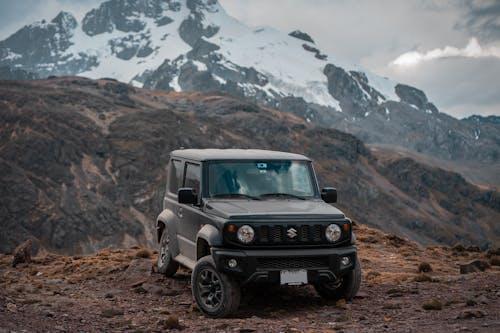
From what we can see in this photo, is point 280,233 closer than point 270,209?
Yes

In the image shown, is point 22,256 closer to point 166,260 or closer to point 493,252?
point 166,260

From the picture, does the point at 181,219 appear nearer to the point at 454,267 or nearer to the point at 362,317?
the point at 362,317

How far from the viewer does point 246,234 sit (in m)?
9.83

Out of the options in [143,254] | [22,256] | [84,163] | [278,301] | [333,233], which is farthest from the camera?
[84,163]

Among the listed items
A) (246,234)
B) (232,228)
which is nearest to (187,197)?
(232,228)

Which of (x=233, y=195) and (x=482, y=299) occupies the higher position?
(x=233, y=195)

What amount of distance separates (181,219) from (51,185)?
4216 inches

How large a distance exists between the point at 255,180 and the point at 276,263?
1.84 m

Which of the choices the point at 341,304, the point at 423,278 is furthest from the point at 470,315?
the point at 423,278

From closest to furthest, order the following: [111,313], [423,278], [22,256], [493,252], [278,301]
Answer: [111,313]
[278,301]
[423,278]
[22,256]
[493,252]

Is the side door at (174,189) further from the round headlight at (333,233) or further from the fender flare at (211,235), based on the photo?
the round headlight at (333,233)

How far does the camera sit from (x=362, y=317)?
9.94 meters

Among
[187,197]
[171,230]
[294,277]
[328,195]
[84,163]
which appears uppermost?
[84,163]

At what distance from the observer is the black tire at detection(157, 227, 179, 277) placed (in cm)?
1307
